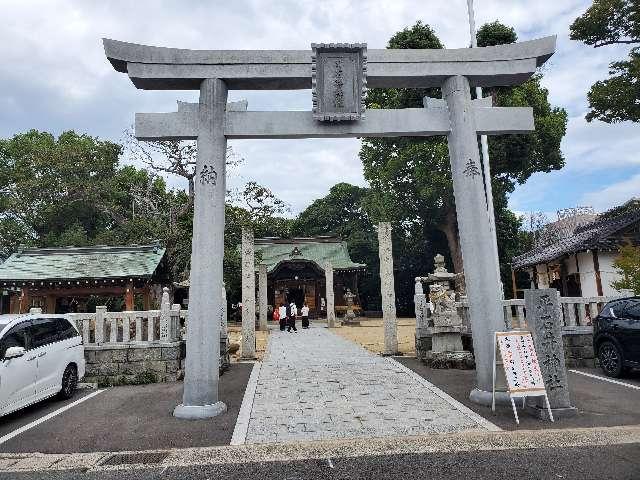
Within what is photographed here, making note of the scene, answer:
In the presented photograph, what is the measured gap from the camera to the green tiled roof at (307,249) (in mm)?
36219

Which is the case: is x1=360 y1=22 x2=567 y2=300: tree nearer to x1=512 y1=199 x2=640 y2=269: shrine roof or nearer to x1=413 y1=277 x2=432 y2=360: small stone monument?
x1=512 y1=199 x2=640 y2=269: shrine roof

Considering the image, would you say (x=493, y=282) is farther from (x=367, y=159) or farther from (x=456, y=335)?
(x=367, y=159)

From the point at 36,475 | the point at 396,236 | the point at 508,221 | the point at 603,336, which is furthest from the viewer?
the point at 396,236

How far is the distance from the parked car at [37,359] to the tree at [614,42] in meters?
19.6

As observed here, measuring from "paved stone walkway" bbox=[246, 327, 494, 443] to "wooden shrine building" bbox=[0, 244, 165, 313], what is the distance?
980cm

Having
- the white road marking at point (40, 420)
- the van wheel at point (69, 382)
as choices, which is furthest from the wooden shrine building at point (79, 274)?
the white road marking at point (40, 420)

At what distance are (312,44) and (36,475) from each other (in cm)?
A: 708

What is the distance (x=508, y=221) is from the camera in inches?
1260

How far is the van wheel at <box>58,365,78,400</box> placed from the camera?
8.17 m

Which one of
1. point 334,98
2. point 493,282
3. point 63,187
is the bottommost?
point 493,282

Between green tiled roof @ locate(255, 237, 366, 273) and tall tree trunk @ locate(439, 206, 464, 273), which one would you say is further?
green tiled roof @ locate(255, 237, 366, 273)

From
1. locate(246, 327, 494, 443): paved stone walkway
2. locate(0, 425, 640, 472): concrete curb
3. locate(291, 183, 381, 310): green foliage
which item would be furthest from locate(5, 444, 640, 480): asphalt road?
locate(291, 183, 381, 310): green foliage

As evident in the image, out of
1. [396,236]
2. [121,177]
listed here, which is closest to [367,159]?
[396,236]

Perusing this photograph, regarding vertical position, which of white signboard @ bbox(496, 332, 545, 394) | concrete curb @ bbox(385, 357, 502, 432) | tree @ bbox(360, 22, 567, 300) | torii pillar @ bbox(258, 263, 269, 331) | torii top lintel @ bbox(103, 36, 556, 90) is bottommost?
concrete curb @ bbox(385, 357, 502, 432)
